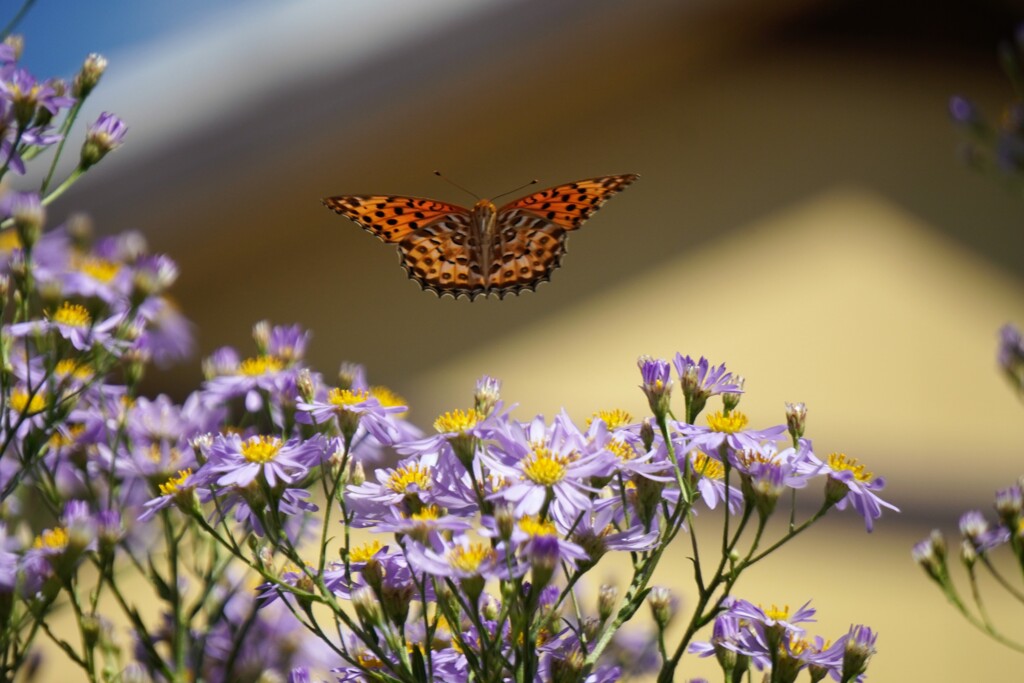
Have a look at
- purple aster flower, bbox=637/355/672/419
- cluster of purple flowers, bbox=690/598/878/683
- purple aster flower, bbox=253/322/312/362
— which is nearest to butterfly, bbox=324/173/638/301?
purple aster flower, bbox=253/322/312/362

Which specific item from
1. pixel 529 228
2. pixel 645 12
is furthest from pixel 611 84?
pixel 529 228

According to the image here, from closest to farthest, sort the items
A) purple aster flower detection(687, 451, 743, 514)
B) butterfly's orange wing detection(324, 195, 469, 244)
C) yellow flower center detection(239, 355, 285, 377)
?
purple aster flower detection(687, 451, 743, 514), yellow flower center detection(239, 355, 285, 377), butterfly's orange wing detection(324, 195, 469, 244)

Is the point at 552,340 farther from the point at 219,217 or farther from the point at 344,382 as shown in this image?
the point at 344,382

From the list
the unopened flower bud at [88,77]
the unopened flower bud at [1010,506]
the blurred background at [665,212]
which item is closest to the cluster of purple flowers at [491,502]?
the unopened flower bud at [1010,506]

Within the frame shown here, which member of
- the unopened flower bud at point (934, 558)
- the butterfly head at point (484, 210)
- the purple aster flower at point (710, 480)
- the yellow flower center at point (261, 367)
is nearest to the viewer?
the purple aster flower at point (710, 480)

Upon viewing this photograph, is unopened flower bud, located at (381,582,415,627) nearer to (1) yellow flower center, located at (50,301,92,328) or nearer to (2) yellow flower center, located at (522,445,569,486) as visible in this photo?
(2) yellow flower center, located at (522,445,569,486)

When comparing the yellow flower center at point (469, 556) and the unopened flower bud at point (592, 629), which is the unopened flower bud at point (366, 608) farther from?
the unopened flower bud at point (592, 629)
